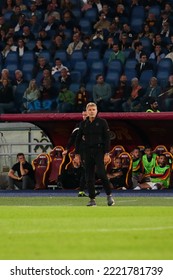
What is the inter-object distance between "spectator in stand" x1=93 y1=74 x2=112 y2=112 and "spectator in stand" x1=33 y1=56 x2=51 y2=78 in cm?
299

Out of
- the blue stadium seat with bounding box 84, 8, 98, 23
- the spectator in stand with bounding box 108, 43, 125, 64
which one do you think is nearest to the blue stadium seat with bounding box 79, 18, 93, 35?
the blue stadium seat with bounding box 84, 8, 98, 23

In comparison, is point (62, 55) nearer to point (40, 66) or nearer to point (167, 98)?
point (40, 66)

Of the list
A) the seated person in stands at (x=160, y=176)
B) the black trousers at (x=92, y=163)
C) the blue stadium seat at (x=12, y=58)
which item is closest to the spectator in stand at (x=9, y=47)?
the blue stadium seat at (x=12, y=58)

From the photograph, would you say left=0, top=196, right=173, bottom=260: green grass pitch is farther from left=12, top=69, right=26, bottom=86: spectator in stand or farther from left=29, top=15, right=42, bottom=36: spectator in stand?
left=29, top=15, right=42, bottom=36: spectator in stand

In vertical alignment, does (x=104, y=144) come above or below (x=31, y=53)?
below

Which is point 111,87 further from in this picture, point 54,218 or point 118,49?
point 54,218

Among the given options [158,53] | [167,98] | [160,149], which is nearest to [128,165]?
[160,149]

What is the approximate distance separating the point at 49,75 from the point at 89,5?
14.0 feet

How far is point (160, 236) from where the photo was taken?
13898 millimetres

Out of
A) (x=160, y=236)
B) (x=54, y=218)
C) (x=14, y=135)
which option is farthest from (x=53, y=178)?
(x=160, y=236)

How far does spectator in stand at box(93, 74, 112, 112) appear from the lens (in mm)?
31406

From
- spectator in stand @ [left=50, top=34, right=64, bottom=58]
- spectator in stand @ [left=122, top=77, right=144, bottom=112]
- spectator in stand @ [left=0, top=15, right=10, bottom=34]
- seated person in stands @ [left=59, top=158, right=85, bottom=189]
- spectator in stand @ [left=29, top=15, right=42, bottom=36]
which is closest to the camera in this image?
seated person in stands @ [left=59, top=158, right=85, bottom=189]

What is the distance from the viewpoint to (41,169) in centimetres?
3108

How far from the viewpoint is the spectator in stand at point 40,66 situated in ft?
112
